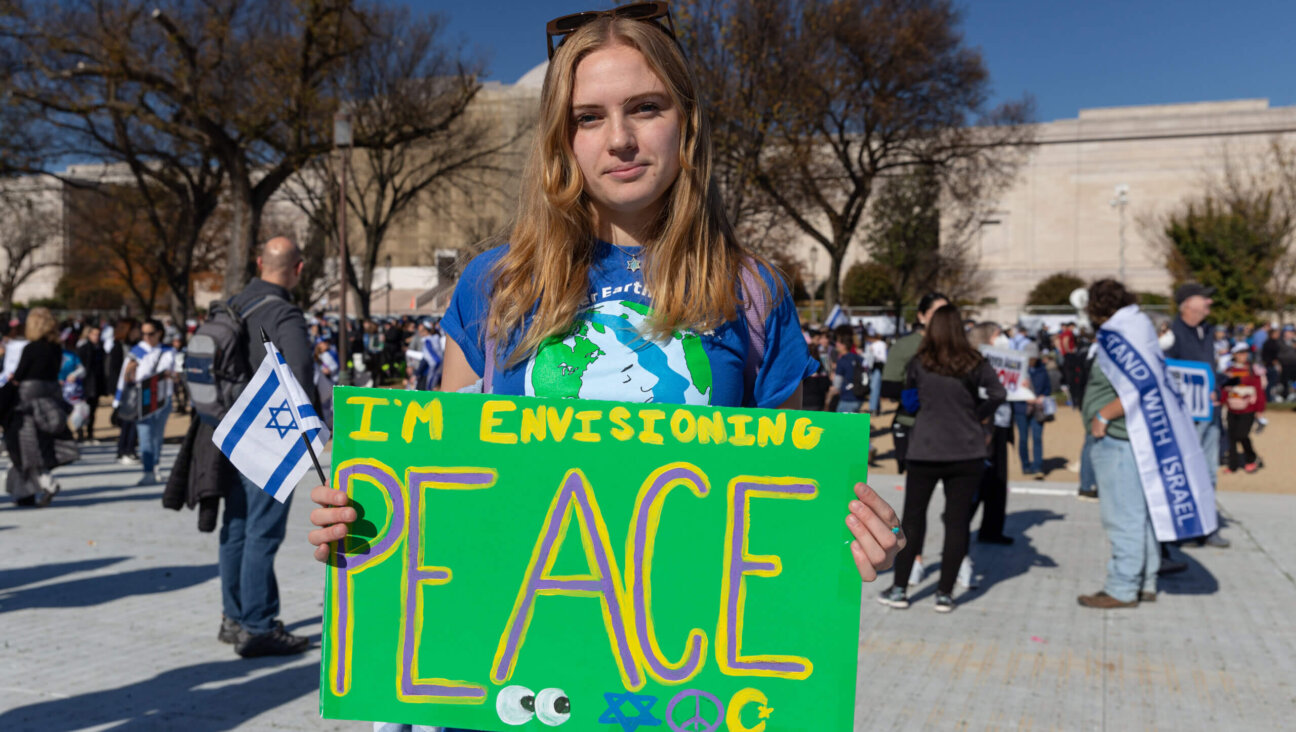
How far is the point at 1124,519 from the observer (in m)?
6.12

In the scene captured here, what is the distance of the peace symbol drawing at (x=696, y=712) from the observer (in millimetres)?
1632

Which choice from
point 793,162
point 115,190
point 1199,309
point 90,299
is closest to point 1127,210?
point 793,162

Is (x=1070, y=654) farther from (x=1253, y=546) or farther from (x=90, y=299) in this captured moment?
(x=90, y=299)

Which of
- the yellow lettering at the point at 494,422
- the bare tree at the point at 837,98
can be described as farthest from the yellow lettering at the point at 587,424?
the bare tree at the point at 837,98

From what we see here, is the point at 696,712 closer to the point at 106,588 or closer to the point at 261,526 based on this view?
the point at 261,526

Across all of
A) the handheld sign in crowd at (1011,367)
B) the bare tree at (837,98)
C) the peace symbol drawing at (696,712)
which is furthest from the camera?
the bare tree at (837,98)

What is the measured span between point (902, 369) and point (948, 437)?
5.40 ft

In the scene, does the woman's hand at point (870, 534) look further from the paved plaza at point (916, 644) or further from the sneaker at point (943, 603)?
the sneaker at point (943, 603)

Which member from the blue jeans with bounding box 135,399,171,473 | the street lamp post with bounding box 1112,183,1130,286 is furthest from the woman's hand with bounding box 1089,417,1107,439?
the street lamp post with bounding box 1112,183,1130,286

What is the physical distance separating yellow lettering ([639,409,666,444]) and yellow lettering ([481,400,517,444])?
0.72ft

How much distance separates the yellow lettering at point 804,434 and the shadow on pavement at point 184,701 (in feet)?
11.1

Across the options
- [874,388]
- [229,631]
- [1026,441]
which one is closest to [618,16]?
[229,631]

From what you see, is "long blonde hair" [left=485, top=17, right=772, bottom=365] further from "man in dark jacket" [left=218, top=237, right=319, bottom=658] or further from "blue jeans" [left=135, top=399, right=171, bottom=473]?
"blue jeans" [left=135, top=399, right=171, bottom=473]

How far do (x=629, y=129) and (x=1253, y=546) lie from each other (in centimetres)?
805
